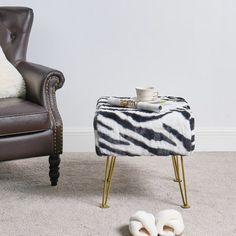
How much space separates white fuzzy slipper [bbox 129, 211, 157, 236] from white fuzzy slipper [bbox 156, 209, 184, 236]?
3 cm

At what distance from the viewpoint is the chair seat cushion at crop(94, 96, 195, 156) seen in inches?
96.3

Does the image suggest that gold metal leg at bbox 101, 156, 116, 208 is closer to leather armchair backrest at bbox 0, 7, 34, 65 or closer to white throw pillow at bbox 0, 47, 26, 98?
white throw pillow at bbox 0, 47, 26, 98

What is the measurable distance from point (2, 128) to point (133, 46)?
1.18 m

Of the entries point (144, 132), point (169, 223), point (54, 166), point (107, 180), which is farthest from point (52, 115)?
point (169, 223)

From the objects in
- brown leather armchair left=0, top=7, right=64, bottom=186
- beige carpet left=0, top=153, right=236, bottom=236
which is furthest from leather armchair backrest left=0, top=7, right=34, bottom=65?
beige carpet left=0, top=153, right=236, bottom=236

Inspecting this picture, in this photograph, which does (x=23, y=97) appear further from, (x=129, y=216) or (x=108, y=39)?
(x=129, y=216)

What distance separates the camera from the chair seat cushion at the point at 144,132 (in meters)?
2.45

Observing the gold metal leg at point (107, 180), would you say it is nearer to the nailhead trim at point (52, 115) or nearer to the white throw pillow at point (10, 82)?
the nailhead trim at point (52, 115)

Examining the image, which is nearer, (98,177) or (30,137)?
(30,137)

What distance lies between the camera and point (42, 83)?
2811 mm

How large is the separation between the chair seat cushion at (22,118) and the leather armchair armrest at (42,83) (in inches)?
3.5

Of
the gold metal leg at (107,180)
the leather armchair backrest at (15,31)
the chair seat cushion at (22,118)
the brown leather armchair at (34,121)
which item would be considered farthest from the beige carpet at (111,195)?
the leather armchair backrest at (15,31)

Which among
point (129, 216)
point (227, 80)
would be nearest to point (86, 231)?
point (129, 216)

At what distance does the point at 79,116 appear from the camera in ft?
11.5
